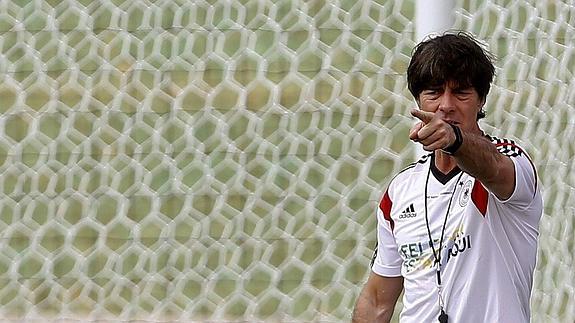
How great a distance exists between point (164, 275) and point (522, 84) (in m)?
1.37

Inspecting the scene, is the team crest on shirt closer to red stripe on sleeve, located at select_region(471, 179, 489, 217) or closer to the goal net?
red stripe on sleeve, located at select_region(471, 179, 489, 217)

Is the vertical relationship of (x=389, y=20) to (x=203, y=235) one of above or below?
above

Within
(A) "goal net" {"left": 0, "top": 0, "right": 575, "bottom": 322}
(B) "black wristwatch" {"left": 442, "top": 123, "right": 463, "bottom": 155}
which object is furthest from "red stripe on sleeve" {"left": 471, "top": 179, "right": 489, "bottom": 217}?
(A) "goal net" {"left": 0, "top": 0, "right": 575, "bottom": 322}

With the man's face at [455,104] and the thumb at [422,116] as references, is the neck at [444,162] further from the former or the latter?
the thumb at [422,116]

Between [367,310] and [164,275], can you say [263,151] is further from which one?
[367,310]

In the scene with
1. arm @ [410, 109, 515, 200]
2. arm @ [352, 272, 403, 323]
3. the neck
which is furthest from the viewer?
arm @ [352, 272, 403, 323]

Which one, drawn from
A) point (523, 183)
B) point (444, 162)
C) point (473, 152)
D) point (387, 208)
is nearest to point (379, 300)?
point (387, 208)

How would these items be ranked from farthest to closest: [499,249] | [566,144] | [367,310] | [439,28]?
[566,144] < [439,28] < [367,310] < [499,249]

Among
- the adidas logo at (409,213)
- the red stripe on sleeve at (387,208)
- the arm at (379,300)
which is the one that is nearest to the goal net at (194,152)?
the arm at (379,300)

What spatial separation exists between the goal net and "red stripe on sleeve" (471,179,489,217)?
1.59 m

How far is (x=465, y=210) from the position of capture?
2557 mm

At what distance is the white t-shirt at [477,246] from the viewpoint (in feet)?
8.25

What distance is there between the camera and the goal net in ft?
13.6

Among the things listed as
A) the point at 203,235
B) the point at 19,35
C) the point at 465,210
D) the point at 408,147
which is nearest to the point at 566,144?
the point at 408,147
